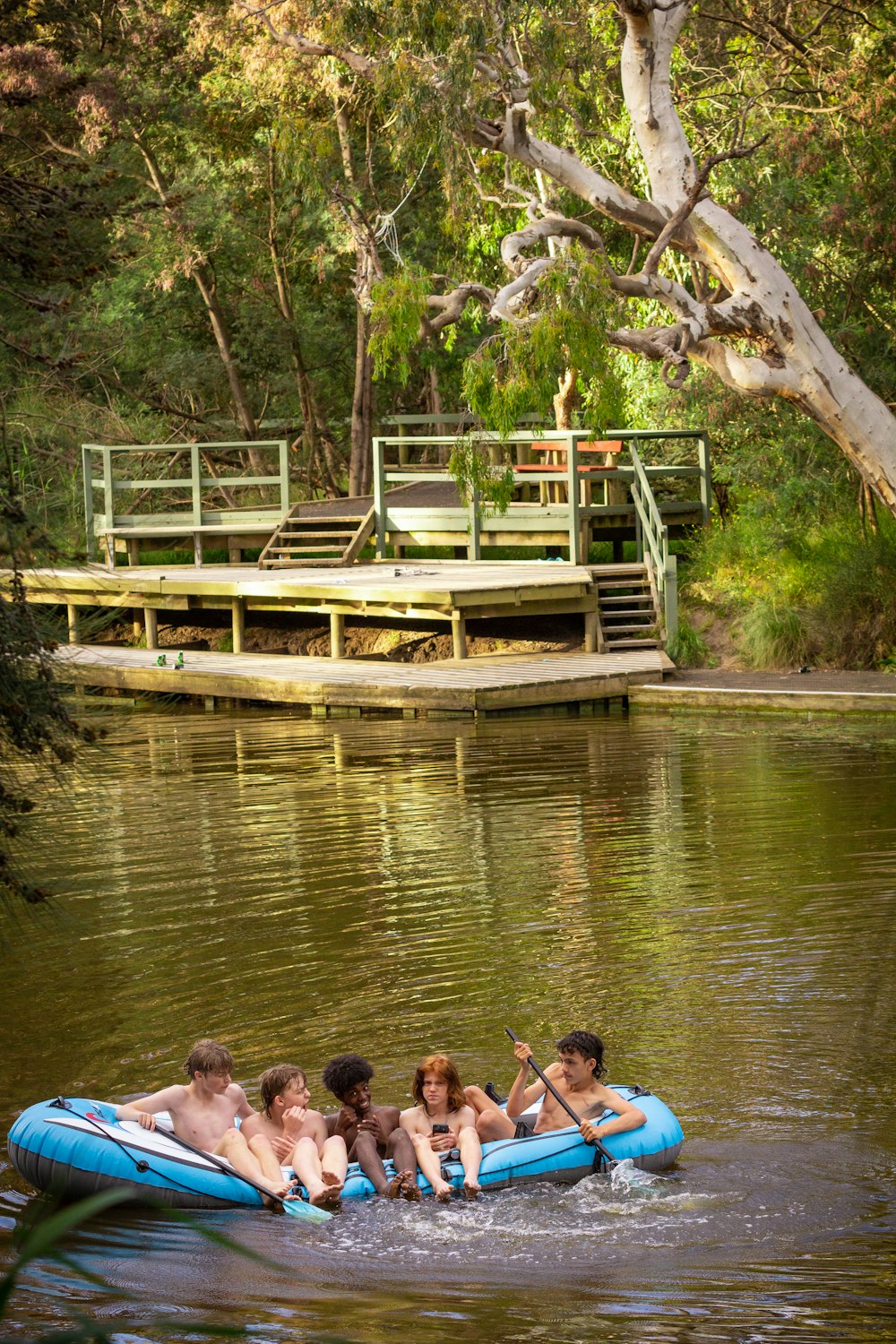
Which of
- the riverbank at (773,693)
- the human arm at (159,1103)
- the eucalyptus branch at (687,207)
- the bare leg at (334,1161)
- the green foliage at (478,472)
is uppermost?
the eucalyptus branch at (687,207)

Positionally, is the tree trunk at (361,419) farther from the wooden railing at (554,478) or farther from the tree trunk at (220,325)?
the wooden railing at (554,478)

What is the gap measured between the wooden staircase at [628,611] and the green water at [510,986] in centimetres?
280

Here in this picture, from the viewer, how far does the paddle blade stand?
601 centimetres

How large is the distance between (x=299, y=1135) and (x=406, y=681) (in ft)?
36.0

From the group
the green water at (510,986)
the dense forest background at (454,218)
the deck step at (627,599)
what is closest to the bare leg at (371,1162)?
the green water at (510,986)

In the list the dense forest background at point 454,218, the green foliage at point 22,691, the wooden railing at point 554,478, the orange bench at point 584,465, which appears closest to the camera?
the green foliage at point 22,691

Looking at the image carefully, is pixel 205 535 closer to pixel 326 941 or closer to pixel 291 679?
pixel 291 679

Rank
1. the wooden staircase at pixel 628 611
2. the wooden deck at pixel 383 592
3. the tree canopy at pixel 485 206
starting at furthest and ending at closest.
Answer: the wooden staircase at pixel 628 611 < the wooden deck at pixel 383 592 < the tree canopy at pixel 485 206

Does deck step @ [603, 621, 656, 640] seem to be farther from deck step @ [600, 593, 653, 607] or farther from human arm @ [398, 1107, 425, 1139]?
human arm @ [398, 1107, 425, 1139]

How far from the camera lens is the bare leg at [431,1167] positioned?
613 cm

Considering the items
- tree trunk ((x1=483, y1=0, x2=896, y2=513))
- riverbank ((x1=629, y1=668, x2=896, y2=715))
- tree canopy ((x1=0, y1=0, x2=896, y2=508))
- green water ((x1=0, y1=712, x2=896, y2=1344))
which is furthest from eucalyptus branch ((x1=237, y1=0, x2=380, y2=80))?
green water ((x1=0, y1=712, x2=896, y2=1344))

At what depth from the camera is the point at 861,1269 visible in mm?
5344

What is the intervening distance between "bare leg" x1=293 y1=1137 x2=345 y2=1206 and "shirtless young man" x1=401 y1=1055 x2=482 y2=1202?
12.1 inches

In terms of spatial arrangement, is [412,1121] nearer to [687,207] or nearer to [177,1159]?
[177,1159]
